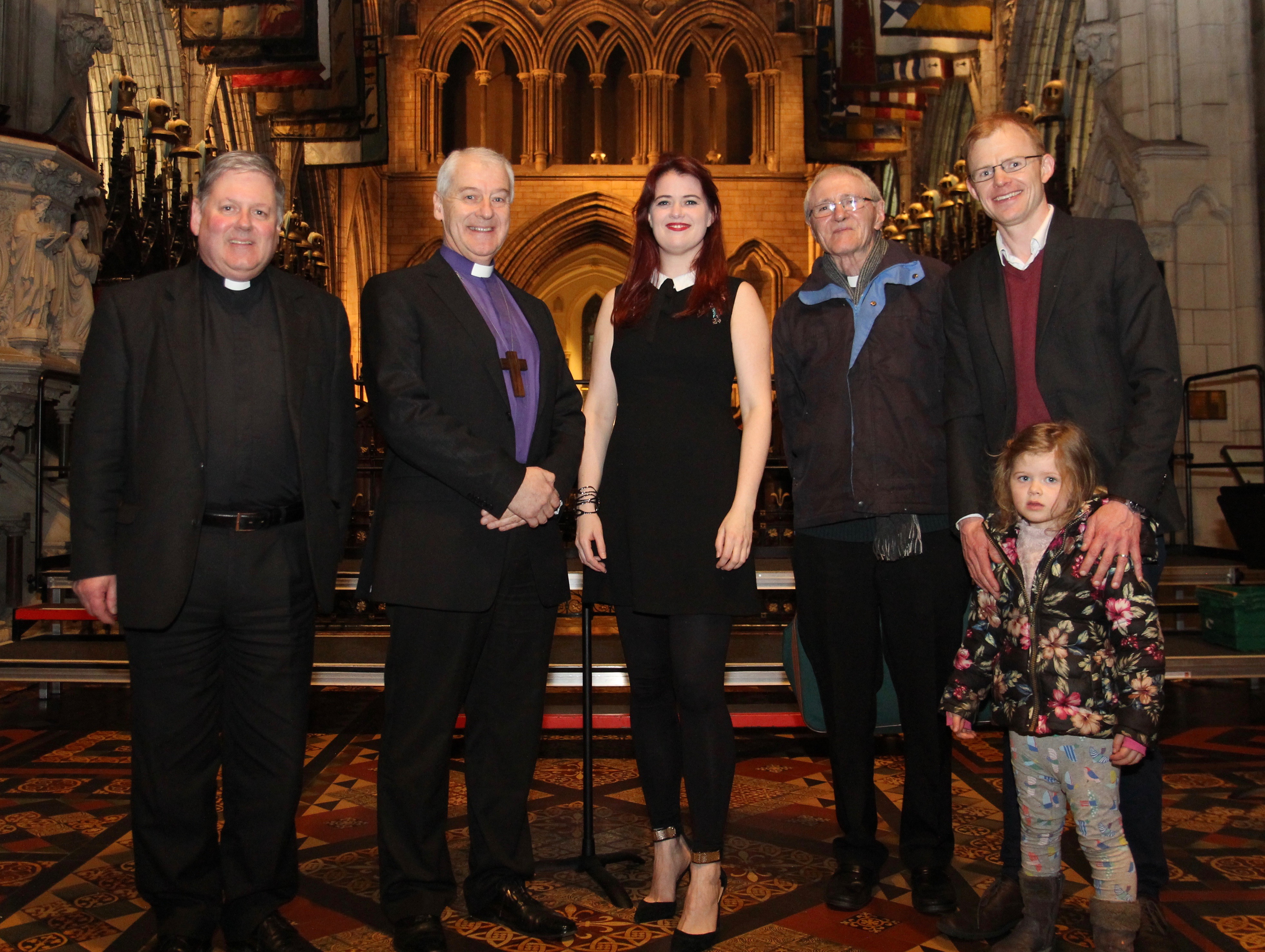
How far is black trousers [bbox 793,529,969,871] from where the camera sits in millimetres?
2666

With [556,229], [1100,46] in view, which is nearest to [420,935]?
[1100,46]

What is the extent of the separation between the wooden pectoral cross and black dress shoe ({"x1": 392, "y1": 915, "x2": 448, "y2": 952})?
48.6 inches

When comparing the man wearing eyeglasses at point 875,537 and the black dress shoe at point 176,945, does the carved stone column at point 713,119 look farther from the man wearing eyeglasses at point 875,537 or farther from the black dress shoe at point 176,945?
the black dress shoe at point 176,945

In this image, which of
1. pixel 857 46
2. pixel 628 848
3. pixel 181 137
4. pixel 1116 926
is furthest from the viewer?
pixel 857 46

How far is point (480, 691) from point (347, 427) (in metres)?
0.73

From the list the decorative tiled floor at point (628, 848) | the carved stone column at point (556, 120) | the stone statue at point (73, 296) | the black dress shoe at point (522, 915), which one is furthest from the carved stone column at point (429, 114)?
the black dress shoe at point (522, 915)

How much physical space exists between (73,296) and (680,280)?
21.6ft

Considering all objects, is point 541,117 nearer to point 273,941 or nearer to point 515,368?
point 515,368

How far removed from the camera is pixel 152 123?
31.5ft

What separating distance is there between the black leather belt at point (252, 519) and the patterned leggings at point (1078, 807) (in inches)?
68.0

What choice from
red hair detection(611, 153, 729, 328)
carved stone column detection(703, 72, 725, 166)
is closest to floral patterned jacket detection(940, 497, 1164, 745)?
red hair detection(611, 153, 729, 328)

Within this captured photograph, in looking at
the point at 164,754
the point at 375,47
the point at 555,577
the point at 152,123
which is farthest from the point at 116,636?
the point at 375,47

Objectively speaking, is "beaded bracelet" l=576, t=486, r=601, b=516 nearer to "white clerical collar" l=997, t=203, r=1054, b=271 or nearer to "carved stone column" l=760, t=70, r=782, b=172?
"white clerical collar" l=997, t=203, r=1054, b=271

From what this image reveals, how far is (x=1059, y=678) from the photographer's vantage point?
90.7 inches
